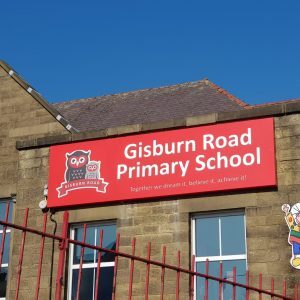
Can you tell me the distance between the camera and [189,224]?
36.3ft

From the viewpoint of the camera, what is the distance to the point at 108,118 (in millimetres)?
14977

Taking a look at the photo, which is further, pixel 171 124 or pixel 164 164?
pixel 171 124

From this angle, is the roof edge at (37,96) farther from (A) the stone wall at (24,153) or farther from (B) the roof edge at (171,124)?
(B) the roof edge at (171,124)

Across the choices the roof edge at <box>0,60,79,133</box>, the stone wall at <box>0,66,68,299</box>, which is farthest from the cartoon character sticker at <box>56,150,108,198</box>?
the roof edge at <box>0,60,79,133</box>

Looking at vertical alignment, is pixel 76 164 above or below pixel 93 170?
above

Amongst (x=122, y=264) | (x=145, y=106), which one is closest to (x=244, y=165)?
(x=122, y=264)

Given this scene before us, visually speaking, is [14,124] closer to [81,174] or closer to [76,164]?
[76,164]

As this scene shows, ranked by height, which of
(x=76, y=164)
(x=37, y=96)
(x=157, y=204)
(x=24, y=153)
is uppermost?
(x=37, y=96)

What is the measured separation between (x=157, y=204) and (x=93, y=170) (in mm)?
1503

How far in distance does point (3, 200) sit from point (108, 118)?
332 centimetres

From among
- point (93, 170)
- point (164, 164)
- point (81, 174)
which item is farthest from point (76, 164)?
point (164, 164)

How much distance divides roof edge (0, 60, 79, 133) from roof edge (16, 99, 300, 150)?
0.74 meters

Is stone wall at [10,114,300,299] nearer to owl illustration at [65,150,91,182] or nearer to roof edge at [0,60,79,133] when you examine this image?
owl illustration at [65,150,91,182]

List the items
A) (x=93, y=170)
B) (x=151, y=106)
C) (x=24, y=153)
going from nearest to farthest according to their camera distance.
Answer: (x=93, y=170)
(x=24, y=153)
(x=151, y=106)
